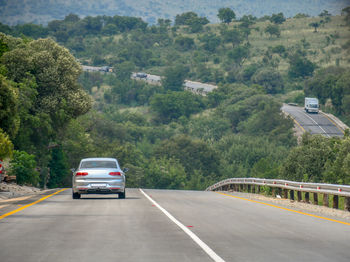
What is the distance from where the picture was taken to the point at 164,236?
46.3ft

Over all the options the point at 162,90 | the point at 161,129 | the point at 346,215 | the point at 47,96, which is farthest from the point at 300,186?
the point at 162,90

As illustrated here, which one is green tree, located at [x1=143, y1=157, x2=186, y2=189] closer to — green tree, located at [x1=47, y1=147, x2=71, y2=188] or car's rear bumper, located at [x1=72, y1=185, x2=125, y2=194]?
green tree, located at [x1=47, y1=147, x2=71, y2=188]

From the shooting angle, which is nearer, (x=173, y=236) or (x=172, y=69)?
(x=173, y=236)

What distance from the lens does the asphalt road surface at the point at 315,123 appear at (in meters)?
119

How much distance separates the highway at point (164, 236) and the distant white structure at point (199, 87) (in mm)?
156518

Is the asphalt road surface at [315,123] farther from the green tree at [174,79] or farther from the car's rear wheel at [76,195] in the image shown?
the car's rear wheel at [76,195]

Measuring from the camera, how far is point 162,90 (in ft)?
614

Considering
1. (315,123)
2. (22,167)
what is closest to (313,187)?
(22,167)

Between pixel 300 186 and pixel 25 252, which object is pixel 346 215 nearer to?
pixel 300 186

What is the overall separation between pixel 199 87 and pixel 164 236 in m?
173

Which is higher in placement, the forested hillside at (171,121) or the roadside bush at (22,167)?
the forested hillside at (171,121)

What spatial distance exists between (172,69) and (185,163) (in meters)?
72.3

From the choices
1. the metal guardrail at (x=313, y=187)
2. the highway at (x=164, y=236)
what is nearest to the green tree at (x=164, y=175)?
the metal guardrail at (x=313, y=187)

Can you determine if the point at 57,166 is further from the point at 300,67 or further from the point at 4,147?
the point at 300,67
